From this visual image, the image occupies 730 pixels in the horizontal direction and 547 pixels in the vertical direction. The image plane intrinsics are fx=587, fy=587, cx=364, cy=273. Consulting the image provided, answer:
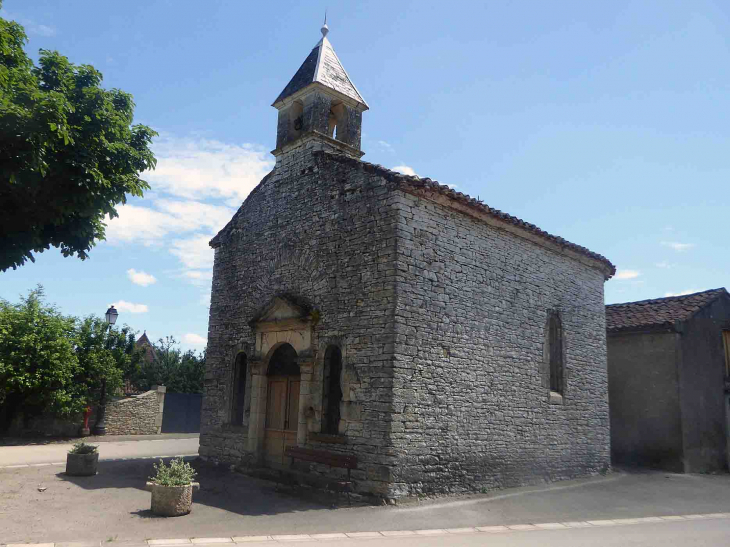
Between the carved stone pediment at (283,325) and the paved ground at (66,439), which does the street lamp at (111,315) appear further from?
the carved stone pediment at (283,325)

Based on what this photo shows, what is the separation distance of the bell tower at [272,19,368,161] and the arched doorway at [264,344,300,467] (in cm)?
449

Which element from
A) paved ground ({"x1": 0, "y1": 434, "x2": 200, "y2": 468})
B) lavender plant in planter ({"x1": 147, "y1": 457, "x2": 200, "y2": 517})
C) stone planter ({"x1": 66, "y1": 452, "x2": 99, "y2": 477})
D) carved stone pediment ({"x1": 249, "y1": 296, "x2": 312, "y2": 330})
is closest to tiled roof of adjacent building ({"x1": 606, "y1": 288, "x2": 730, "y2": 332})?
carved stone pediment ({"x1": 249, "y1": 296, "x2": 312, "y2": 330})

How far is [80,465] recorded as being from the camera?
1109 centimetres

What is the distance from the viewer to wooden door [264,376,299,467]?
38.3ft

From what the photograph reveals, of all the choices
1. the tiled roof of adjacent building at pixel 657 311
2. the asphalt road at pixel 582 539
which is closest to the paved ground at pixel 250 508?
the asphalt road at pixel 582 539

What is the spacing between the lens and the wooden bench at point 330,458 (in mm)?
9719

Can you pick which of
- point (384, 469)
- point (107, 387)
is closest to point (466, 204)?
point (384, 469)

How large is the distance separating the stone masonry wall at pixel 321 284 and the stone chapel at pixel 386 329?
0.03m

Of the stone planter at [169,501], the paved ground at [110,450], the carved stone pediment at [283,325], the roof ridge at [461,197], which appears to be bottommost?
the paved ground at [110,450]

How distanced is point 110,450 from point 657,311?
15801 mm

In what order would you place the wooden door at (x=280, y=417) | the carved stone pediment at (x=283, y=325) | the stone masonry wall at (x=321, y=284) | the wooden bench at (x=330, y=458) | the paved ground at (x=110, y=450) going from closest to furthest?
the wooden bench at (x=330, y=458)
the stone masonry wall at (x=321, y=284)
the carved stone pediment at (x=283, y=325)
the wooden door at (x=280, y=417)
the paved ground at (x=110, y=450)

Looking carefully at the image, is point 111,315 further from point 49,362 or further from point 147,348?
point 147,348

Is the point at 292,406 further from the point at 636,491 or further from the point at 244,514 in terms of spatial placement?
the point at 636,491

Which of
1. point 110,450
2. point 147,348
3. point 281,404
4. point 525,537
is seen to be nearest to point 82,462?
point 281,404
